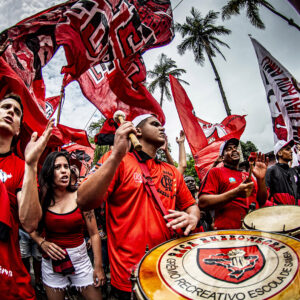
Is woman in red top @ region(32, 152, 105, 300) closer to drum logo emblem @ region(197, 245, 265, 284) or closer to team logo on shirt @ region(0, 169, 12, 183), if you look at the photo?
team logo on shirt @ region(0, 169, 12, 183)

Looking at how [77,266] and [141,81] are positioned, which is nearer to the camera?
[77,266]

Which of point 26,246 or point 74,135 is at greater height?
point 74,135

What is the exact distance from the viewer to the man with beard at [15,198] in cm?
150

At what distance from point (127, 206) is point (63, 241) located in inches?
49.2

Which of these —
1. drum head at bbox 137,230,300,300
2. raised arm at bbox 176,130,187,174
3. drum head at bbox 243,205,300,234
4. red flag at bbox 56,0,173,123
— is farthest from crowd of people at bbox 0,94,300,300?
red flag at bbox 56,0,173,123

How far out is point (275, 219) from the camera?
7.38 ft

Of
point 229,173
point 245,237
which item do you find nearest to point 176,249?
point 245,237

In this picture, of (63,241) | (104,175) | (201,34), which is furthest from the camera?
(201,34)

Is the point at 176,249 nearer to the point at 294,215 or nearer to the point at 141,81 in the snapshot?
the point at 294,215

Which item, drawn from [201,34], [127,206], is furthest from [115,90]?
[201,34]

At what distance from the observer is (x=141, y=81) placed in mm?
3939

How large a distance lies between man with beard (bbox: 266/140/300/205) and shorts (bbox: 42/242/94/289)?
9.86 ft

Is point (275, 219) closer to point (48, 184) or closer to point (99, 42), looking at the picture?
point (48, 184)

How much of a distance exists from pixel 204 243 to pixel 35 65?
122 inches
